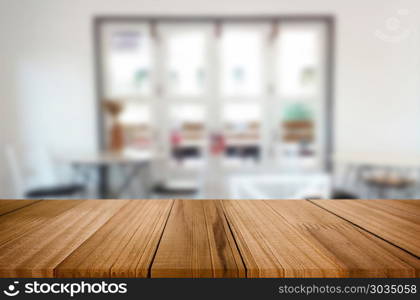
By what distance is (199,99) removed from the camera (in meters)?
2.84

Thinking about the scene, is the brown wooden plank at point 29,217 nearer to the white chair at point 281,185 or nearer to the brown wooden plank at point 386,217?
the brown wooden plank at point 386,217

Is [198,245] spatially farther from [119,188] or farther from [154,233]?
[119,188]

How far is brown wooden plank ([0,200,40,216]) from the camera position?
451 mm

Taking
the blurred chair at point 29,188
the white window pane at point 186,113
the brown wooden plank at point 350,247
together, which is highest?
the white window pane at point 186,113

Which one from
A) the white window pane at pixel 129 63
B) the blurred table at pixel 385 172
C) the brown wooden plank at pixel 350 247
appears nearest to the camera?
the brown wooden plank at pixel 350 247

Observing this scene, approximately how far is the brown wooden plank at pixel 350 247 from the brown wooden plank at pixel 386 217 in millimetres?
18

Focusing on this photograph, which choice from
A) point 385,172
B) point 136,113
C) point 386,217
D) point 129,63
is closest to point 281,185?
point 385,172

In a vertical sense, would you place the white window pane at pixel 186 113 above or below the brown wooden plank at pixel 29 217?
above

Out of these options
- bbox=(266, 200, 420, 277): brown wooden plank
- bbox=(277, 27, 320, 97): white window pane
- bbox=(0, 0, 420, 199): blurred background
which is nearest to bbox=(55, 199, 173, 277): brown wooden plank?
bbox=(266, 200, 420, 277): brown wooden plank

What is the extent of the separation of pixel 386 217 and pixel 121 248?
356mm

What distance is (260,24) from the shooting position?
9.01 feet

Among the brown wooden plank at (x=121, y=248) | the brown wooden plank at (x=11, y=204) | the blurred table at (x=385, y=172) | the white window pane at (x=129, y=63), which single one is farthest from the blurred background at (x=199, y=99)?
the brown wooden plank at (x=121, y=248)

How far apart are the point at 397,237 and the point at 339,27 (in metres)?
2.69

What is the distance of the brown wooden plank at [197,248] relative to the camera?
9.7 inches
